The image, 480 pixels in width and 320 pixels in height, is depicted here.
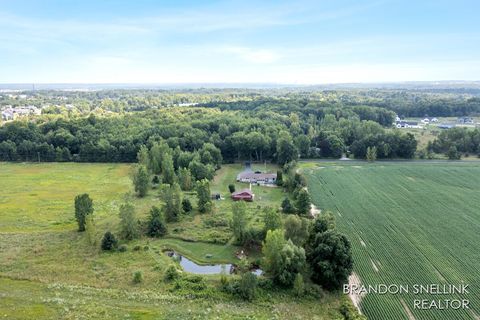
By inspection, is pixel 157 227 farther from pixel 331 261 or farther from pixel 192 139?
pixel 192 139

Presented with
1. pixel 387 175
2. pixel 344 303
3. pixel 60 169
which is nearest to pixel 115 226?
pixel 344 303

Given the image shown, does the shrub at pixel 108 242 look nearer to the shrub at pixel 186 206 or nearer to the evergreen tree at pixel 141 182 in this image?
the shrub at pixel 186 206

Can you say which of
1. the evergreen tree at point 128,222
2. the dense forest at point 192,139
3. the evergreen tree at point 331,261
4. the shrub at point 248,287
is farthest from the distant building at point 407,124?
the shrub at point 248,287

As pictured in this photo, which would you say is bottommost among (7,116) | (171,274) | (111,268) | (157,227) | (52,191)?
(111,268)

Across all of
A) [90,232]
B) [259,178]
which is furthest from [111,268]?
[259,178]

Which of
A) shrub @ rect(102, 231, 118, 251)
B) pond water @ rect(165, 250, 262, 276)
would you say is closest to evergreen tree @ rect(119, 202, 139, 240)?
shrub @ rect(102, 231, 118, 251)

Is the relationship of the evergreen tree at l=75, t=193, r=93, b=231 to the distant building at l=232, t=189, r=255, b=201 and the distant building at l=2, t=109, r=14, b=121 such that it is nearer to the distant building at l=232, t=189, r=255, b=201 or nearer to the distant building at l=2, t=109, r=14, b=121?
the distant building at l=232, t=189, r=255, b=201
